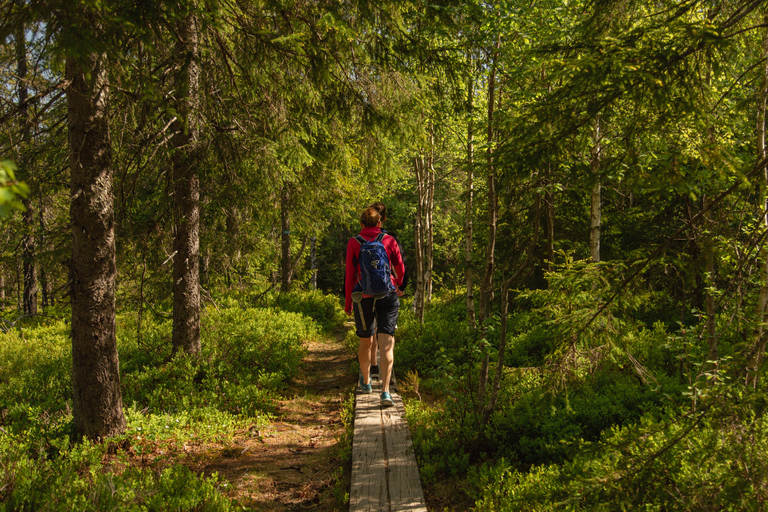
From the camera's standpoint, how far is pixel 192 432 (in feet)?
17.9

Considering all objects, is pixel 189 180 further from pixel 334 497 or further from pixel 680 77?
pixel 680 77

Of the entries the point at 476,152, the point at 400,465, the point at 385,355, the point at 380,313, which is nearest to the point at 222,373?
the point at 385,355

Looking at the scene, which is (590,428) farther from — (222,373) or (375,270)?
(222,373)

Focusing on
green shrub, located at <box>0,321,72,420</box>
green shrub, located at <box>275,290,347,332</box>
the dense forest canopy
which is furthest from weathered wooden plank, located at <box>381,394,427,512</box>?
green shrub, located at <box>275,290,347,332</box>

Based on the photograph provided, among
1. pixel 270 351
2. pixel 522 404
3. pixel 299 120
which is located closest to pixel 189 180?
pixel 299 120

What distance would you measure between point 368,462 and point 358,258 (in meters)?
2.47

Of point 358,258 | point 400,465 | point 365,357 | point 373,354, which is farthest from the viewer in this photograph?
point 373,354

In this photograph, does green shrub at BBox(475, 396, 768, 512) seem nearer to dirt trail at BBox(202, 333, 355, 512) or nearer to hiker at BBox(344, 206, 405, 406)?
dirt trail at BBox(202, 333, 355, 512)

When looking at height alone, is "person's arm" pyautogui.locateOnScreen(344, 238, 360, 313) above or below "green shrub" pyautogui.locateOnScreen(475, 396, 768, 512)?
above

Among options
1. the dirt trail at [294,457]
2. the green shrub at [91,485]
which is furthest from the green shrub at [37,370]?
the dirt trail at [294,457]

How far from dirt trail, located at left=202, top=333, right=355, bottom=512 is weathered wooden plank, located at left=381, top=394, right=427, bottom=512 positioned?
1.69ft

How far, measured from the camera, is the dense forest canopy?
2945 millimetres

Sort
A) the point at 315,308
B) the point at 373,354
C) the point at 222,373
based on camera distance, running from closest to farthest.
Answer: the point at 373,354, the point at 222,373, the point at 315,308

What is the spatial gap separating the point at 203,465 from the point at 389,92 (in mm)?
5195
